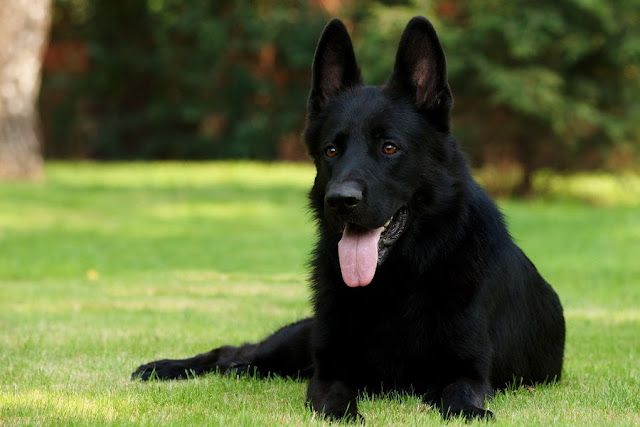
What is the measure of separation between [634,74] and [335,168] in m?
17.1

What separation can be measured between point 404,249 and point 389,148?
512mm

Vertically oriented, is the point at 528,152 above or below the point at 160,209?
above

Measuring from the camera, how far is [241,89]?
3553 cm

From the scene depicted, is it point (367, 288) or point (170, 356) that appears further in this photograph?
point (170, 356)

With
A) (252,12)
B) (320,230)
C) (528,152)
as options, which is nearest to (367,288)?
(320,230)

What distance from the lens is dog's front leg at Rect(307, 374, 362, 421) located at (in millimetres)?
4332

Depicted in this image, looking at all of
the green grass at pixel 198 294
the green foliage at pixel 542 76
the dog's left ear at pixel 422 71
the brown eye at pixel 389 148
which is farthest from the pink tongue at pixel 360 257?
the green foliage at pixel 542 76

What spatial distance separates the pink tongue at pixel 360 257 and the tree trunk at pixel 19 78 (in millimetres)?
16565

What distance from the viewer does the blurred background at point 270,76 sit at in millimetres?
19469

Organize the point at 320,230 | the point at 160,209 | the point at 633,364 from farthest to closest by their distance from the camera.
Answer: the point at 160,209 < the point at 633,364 < the point at 320,230

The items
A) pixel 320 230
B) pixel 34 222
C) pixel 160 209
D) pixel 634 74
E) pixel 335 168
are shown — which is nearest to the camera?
pixel 335 168

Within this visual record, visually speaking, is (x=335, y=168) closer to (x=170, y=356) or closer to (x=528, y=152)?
(x=170, y=356)

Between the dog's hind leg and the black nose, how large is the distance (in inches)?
51.6

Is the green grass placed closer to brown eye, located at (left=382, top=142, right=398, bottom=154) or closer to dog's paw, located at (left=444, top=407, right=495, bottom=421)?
dog's paw, located at (left=444, top=407, right=495, bottom=421)
